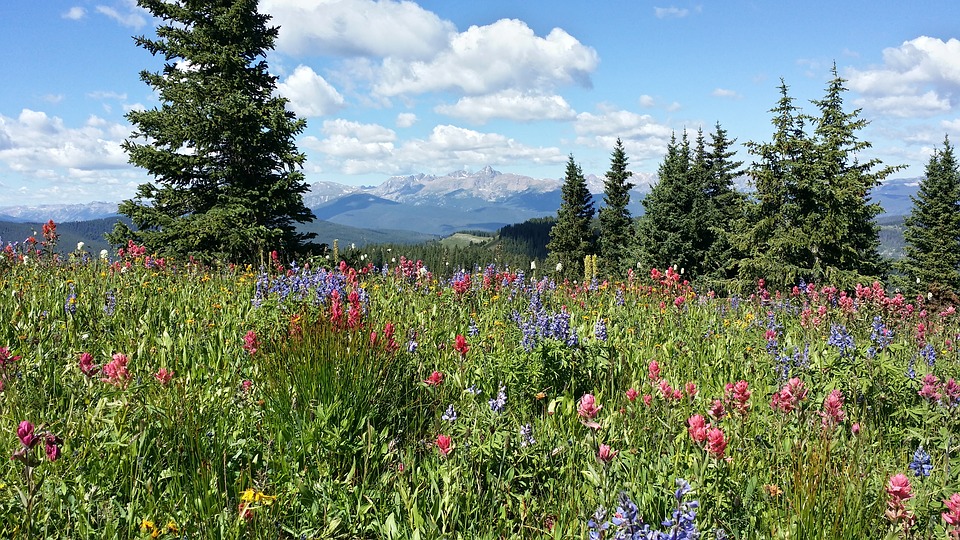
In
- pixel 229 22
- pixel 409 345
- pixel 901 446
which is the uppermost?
pixel 229 22

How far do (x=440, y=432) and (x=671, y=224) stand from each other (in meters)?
34.7

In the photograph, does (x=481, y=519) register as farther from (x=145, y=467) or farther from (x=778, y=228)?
(x=778, y=228)

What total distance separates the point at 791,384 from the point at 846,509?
64 cm

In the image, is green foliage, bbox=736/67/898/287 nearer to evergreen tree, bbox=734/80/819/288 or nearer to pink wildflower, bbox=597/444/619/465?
evergreen tree, bbox=734/80/819/288

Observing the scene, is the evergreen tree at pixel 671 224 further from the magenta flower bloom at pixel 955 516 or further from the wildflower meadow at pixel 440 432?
the magenta flower bloom at pixel 955 516

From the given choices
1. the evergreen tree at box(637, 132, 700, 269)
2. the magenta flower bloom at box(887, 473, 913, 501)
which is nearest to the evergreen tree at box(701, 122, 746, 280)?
the evergreen tree at box(637, 132, 700, 269)

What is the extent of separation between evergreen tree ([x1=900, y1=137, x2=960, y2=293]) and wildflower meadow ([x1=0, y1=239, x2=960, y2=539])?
38.7 meters

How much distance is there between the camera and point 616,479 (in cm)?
254

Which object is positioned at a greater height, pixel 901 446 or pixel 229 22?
pixel 229 22

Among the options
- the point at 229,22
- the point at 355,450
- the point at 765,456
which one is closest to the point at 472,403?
the point at 355,450

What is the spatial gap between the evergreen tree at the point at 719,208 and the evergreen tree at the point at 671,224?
1.15 metres

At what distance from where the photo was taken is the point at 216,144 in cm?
1689

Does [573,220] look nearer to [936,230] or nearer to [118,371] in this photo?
[936,230]

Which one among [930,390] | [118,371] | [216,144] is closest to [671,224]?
[216,144]
